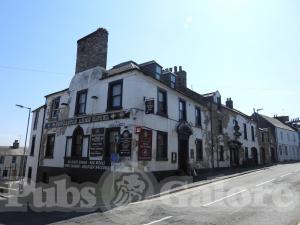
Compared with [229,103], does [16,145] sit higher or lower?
lower

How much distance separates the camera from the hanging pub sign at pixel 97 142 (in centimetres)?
1620

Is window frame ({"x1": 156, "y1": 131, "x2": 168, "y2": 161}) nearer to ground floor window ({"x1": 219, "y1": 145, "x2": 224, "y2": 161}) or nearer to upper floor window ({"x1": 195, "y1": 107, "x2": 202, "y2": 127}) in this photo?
upper floor window ({"x1": 195, "y1": 107, "x2": 202, "y2": 127})

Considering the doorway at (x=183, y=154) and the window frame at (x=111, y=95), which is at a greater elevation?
the window frame at (x=111, y=95)

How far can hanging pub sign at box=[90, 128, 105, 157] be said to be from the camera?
638 inches

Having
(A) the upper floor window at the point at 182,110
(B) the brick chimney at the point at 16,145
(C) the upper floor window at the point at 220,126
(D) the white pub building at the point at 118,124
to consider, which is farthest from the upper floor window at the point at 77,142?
(B) the brick chimney at the point at 16,145

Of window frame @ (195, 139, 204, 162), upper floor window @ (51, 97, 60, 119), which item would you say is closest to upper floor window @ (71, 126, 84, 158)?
upper floor window @ (51, 97, 60, 119)

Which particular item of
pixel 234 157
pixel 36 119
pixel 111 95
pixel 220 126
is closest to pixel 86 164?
pixel 111 95

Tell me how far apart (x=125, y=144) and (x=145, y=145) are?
1.52 meters

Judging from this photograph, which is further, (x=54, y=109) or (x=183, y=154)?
(x=54, y=109)

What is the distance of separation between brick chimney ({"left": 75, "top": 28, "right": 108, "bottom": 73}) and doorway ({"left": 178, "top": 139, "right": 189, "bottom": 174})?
29.8 feet

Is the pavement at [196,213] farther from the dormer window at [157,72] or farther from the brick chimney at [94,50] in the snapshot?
the brick chimney at [94,50]

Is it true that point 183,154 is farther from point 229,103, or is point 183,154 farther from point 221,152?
point 229,103

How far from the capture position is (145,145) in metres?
15.8

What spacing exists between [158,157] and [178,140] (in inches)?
128
